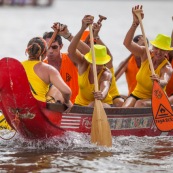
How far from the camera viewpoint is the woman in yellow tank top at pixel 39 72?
10.9m

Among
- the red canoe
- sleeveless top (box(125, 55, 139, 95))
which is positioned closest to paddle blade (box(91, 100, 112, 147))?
the red canoe

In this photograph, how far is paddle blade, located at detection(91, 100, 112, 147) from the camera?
1148 cm

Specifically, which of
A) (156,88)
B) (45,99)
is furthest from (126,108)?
(45,99)

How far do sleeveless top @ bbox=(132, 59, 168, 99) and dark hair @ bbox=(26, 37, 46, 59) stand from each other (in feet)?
7.56

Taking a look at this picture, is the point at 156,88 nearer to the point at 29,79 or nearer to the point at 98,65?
the point at 98,65

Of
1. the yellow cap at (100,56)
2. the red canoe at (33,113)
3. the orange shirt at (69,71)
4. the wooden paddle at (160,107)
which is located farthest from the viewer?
the orange shirt at (69,71)

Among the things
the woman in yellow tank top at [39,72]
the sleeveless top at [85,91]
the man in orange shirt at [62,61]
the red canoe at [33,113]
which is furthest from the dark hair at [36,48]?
the man in orange shirt at [62,61]

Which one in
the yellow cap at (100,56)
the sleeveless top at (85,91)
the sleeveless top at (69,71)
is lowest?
the sleeveless top at (85,91)

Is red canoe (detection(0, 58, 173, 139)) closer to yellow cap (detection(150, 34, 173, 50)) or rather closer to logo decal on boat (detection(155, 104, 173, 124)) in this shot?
logo decal on boat (detection(155, 104, 173, 124))

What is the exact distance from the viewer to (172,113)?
41.1 ft

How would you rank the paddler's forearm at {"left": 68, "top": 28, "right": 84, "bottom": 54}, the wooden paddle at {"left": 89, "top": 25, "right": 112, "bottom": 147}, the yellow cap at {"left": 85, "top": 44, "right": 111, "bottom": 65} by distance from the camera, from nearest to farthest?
the wooden paddle at {"left": 89, "top": 25, "right": 112, "bottom": 147} < the paddler's forearm at {"left": 68, "top": 28, "right": 84, "bottom": 54} < the yellow cap at {"left": 85, "top": 44, "right": 111, "bottom": 65}

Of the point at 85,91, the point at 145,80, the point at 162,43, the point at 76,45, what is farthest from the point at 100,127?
the point at 162,43

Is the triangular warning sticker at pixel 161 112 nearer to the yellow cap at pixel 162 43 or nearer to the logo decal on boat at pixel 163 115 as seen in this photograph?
the logo decal on boat at pixel 163 115

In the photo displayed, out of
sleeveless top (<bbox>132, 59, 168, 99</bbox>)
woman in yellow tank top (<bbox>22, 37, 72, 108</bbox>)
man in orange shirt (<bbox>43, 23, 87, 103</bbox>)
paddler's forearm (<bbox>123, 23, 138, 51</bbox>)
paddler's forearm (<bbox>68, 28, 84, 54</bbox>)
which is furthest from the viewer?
sleeveless top (<bbox>132, 59, 168, 99</bbox>)
